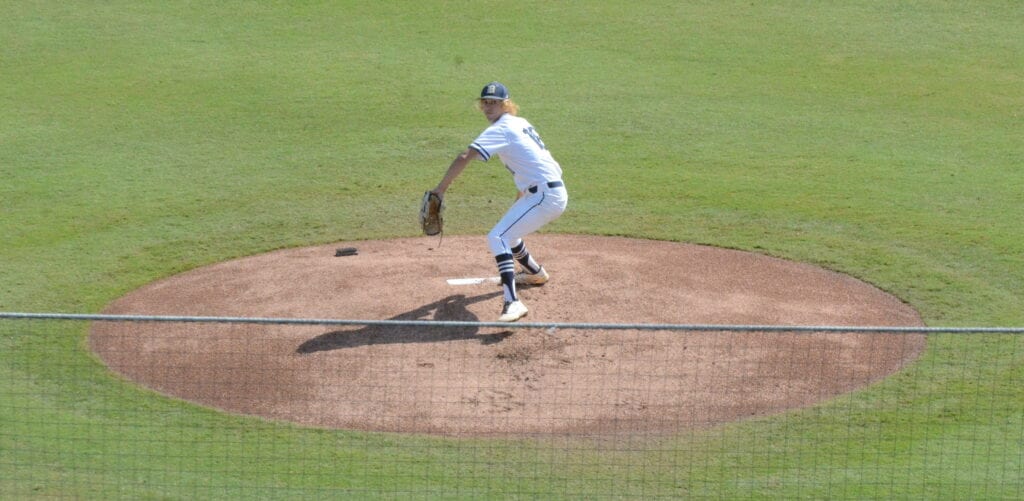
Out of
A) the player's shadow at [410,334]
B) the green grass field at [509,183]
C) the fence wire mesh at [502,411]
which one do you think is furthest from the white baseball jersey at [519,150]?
the green grass field at [509,183]

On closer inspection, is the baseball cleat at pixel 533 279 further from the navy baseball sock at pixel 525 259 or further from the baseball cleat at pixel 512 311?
the baseball cleat at pixel 512 311

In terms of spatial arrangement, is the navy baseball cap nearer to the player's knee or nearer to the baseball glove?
the baseball glove

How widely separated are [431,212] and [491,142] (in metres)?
0.87

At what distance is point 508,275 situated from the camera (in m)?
11.3

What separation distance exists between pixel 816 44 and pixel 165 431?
47.3ft

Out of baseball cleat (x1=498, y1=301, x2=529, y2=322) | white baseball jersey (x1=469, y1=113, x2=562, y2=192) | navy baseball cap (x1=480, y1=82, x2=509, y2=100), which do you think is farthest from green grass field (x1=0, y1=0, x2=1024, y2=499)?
navy baseball cap (x1=480, y1=82, x2=509, y2=100)

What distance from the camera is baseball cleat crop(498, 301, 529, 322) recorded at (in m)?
11.1

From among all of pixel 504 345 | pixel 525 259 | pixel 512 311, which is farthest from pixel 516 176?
pixel 504 345

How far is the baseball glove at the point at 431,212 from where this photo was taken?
449 inches

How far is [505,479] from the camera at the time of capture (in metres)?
8.48

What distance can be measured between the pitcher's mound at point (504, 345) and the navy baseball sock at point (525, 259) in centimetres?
23

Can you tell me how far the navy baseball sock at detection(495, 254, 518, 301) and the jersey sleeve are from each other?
0.90 metres

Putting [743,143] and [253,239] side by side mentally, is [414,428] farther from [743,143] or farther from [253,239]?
[743,143]

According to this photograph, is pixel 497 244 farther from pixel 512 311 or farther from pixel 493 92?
pixel 493 92
